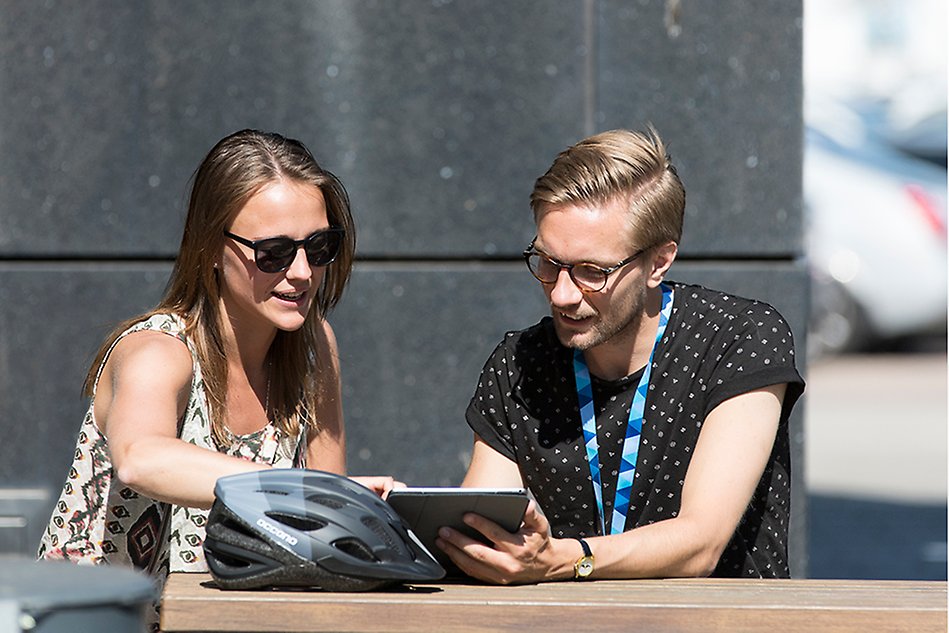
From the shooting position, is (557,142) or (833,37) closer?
(557,142)

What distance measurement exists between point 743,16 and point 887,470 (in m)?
5.60

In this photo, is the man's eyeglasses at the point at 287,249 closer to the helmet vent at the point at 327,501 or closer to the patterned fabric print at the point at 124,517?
the patterned fabric print at the point at 124,517

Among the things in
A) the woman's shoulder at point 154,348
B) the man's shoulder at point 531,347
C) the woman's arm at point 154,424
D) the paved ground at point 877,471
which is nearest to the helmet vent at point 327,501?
the woman's arm at point 154,424

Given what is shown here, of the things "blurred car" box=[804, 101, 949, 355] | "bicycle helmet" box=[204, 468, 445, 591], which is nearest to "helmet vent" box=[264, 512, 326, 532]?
"bicycle helmet" box=[204, 468, 445, 591]

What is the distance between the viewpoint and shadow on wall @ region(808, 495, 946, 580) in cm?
754

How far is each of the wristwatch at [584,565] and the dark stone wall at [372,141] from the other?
7.08ft

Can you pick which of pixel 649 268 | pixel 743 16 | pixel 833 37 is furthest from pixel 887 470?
pixel 833 37

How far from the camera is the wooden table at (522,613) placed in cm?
263

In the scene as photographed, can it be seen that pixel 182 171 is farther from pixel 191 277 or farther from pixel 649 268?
pixel 649 268

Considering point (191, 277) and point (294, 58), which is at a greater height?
point (294, 58)

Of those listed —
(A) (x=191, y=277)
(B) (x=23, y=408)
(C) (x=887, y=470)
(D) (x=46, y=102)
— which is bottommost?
(C) (x=887, y=470)

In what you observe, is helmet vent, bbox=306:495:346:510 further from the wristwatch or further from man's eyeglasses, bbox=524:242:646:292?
man's eyeglasses, bbox=524:242:646:292

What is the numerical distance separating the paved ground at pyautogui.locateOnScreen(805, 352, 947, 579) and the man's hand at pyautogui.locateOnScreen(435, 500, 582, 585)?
255cm

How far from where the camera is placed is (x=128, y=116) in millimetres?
5148
